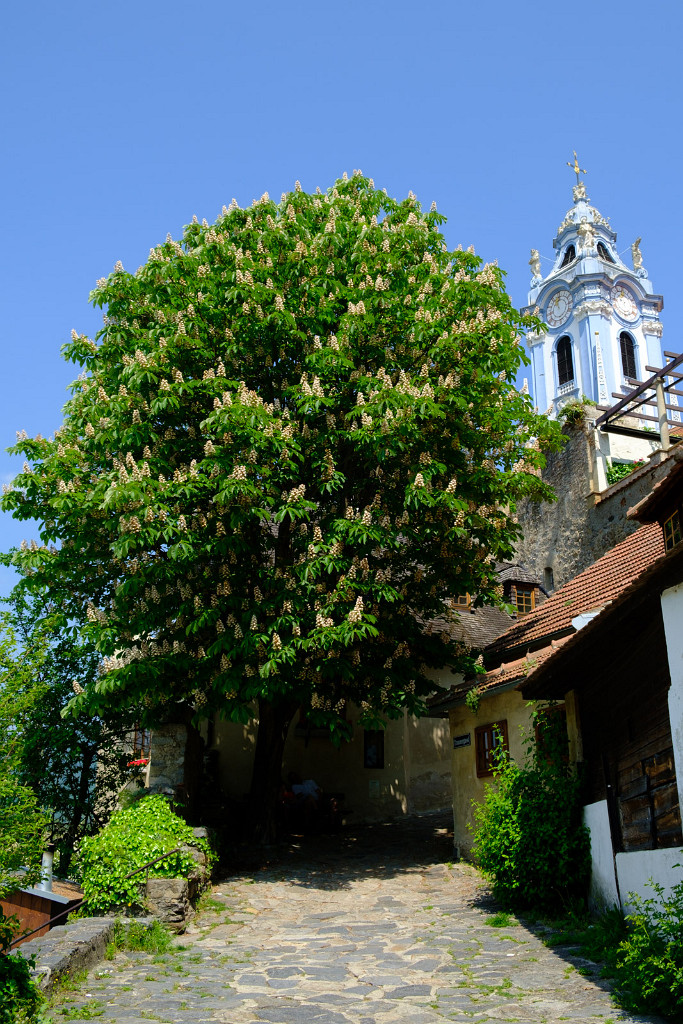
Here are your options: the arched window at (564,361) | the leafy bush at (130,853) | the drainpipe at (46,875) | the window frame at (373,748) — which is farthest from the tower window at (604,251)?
the drainpipe at (46,875)

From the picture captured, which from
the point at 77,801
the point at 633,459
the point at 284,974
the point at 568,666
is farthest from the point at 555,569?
the point at 284,974

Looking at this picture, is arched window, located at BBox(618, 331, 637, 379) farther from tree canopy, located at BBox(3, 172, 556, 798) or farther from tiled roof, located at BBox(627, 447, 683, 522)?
tiled roof, located at BBox(627, 447, 683, 522)

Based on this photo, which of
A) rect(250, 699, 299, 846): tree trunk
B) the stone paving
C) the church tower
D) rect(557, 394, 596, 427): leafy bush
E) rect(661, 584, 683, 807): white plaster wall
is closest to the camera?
rect(661, 584, 683, 807): white plaster wall

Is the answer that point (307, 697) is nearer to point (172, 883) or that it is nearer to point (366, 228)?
point (172, 883)

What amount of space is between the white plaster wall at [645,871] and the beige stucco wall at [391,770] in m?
13.2

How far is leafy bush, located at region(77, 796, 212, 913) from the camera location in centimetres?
1182

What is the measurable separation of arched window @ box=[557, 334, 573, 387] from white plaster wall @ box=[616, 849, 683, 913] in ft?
129

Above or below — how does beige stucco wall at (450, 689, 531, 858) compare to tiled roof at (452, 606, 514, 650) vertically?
below

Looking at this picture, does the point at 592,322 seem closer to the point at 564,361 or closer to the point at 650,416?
the point at 564,361

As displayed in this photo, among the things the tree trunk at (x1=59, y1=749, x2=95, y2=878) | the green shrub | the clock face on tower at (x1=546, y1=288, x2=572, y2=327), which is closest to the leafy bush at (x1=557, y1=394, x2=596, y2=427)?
the clock face on tower at (x1=546, y1=288, x2=572, y2=327)

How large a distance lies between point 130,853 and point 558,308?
139 feet

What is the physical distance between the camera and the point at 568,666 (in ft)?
34.8

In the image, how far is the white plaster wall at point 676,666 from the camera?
773cm

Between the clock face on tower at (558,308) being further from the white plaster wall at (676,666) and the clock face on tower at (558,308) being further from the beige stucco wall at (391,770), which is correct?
the white plaster wall at (676,666)
